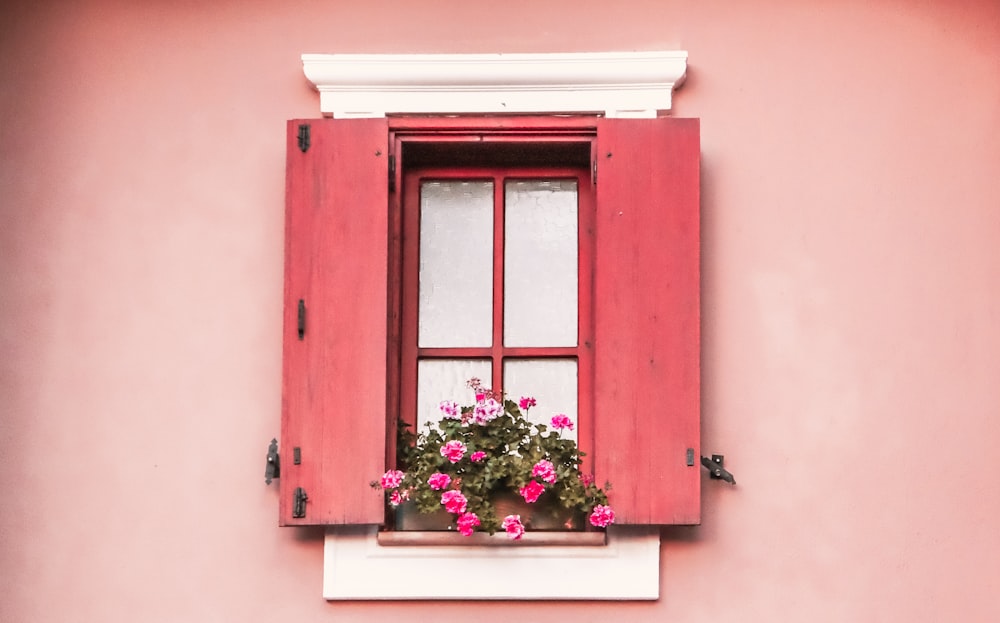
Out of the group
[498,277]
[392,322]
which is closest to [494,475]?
[392,322]

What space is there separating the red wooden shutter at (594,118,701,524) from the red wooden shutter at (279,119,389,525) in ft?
2.34

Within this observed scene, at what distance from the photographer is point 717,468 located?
165 inches

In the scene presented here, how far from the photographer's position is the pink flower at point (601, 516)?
13.1 ft

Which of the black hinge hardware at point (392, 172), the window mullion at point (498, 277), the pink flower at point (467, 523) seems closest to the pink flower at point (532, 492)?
the pink flower at point (467, 523)

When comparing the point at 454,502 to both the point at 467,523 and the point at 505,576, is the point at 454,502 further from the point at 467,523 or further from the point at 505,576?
the point at 505,576

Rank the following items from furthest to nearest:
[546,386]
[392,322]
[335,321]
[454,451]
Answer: [546,386]
[392,322]
[335,321]
[454,451]

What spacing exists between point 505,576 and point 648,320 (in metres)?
0.93

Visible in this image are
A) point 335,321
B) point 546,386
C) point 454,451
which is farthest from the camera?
point 546,386

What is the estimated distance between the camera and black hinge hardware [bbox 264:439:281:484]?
13.7ft

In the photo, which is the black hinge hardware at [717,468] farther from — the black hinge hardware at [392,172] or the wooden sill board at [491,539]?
the black hinge hardware at [392,172]

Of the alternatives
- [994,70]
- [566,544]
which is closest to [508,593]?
[566,544]

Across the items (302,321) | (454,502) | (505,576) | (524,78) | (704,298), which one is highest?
(524,78)

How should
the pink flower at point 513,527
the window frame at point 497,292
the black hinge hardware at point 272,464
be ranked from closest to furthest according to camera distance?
1. the pink flower at point 513,527
2. the black hinge hardware at point 272,464
3. the window frame at point 497,292

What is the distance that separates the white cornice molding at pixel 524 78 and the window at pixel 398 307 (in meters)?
0.08
